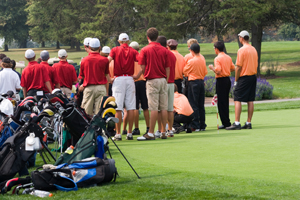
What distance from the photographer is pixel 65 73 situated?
34.0 ft

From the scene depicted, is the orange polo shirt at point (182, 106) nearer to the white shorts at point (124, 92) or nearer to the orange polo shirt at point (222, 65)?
the orange polo shirt at point (222, 65)

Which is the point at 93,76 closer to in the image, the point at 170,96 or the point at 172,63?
the point at 172,63

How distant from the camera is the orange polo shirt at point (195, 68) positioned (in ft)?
32.1

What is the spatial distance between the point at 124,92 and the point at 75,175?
417 centimetres

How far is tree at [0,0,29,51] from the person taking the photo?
62906 mm

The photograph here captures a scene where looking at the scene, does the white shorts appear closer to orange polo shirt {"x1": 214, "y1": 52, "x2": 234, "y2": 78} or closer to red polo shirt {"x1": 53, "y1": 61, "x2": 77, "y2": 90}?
Result: red polo shirt {"x1": 53, "y1": 61, "x2": 77, "y2": 90}

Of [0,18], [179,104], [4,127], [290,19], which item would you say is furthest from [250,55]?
[0,18]

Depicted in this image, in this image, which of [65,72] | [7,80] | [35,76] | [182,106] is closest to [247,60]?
[182,106]

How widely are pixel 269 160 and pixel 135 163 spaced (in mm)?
1744

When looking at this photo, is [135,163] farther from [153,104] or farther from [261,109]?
[261,109]

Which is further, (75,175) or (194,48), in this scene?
(194,48)

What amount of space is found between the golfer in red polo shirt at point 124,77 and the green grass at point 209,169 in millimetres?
729

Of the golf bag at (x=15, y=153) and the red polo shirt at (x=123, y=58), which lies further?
the red polo shirt at (x=123, y=58)

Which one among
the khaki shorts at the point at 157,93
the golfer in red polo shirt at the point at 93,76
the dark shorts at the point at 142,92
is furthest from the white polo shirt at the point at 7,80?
the khaki shorts at the point at 157,93
